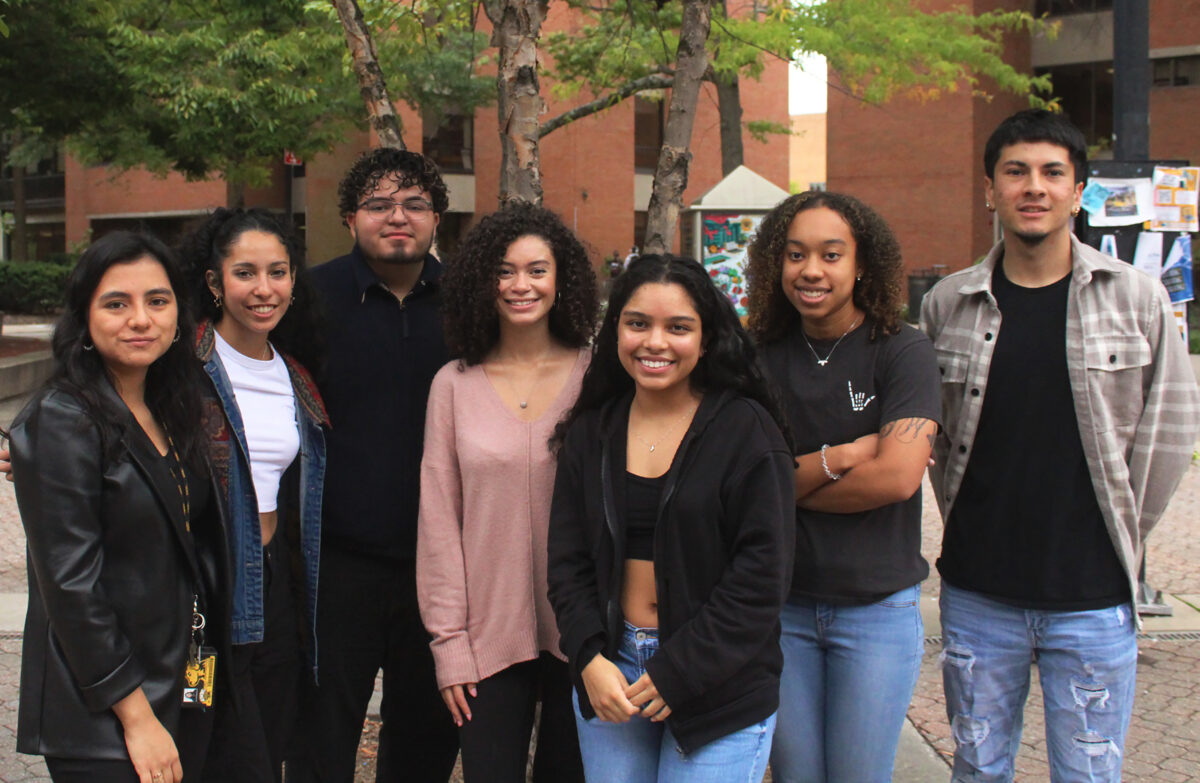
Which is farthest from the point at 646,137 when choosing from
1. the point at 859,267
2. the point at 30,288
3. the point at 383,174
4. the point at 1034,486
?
the point at 1034,486

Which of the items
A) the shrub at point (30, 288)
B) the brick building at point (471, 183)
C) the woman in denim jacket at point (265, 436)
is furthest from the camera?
the brick building at point (471, 183)

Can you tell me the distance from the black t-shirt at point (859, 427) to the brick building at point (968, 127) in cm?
2509

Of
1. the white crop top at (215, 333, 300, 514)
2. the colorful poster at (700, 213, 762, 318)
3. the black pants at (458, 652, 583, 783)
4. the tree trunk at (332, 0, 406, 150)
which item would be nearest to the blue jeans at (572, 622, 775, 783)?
the black pants at (458, 652, 583, 783)

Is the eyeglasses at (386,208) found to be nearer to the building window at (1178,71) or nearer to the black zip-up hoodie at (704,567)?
the black zip-up hoodie at (704,567)

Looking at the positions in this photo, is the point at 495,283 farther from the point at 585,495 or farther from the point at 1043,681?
the point at 1043,681

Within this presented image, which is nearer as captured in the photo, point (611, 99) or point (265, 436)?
point (265, 436)

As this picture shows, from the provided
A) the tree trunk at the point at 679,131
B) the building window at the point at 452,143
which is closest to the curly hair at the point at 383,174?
the tree trunk at the point at 679,131

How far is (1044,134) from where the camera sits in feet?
9.55

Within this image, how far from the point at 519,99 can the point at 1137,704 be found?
12.1 feet

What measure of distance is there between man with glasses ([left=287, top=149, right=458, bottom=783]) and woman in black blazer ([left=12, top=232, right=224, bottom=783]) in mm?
653

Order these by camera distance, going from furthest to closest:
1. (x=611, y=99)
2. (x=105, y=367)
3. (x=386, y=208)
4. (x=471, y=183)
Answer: (x=471, y=183) → (x=611, y=99) → (x=386, y=208) → (x=105, y=367)

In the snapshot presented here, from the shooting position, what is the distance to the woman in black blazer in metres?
2.21

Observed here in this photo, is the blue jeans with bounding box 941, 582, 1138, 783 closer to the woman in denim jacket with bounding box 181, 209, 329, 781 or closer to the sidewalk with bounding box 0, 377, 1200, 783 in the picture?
the sidewalk with bounding box 0, 377, 1200, 783

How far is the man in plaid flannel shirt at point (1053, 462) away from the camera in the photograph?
2.81 m
